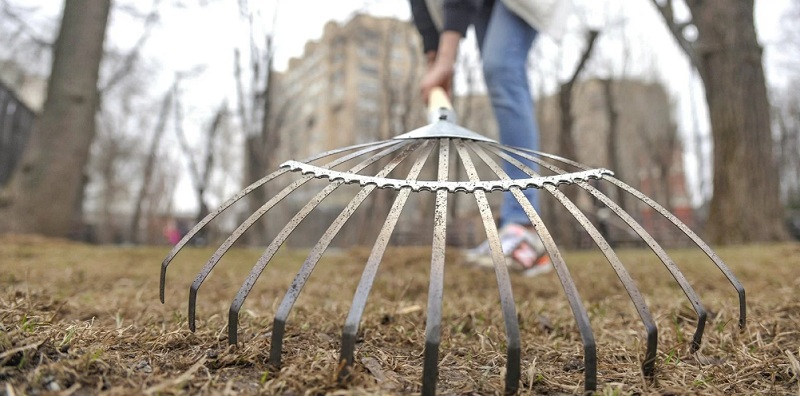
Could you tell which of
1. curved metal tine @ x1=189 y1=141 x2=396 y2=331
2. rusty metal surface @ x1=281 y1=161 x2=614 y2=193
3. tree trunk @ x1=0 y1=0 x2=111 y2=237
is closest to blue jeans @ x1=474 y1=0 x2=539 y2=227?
rusty metal surface @ x1=281 y1=161 x2=614 y2=193

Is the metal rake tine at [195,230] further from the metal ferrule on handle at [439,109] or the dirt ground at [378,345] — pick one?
the metal ferrule on handle at [439,109]

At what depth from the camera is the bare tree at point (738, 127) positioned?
4.90 meters

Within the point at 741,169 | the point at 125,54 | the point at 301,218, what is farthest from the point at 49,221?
the point at 125,54

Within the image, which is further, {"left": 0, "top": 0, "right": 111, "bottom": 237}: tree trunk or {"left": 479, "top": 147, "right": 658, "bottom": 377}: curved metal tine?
{"left": 0, "top": 0, "right": 111, "bottom": 237}: tree trunk

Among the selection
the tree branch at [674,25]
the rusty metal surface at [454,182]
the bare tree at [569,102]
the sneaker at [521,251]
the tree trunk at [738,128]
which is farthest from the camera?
the bare tree at [569,102]

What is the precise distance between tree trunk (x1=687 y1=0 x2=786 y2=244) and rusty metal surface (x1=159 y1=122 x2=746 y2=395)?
4.87 metres

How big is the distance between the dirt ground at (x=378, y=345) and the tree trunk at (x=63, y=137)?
3657 mm

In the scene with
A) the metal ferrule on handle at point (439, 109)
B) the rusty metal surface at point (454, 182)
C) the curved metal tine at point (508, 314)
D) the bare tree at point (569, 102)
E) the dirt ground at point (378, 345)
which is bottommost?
the dirt ground at point (378, 345)

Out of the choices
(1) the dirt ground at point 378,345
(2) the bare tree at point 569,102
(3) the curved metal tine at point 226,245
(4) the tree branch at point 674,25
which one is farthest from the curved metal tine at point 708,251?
(2) the bare tree at point 569,102

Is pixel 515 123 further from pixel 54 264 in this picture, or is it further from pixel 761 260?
pixel 54 264

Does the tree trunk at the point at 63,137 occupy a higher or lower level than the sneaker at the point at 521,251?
higher

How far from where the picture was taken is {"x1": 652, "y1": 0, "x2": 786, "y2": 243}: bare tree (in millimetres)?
4902

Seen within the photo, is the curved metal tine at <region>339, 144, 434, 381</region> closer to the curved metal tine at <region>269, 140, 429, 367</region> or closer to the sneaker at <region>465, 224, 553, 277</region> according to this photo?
the curved metal tine at <region>269, 140, 429, 367</region>

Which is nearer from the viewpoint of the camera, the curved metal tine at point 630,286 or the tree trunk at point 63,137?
the curved metal tine at point 630,286
